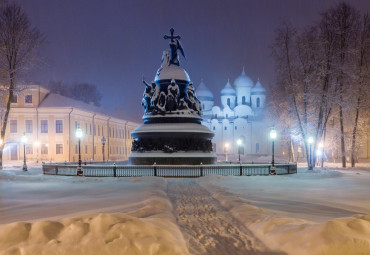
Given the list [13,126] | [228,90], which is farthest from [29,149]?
→ [228,90]

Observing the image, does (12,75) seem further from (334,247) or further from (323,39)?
(334,247)

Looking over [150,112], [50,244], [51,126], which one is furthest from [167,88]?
[51,126]

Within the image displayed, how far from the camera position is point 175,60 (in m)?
27.7

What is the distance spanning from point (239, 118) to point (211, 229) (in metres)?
71.0

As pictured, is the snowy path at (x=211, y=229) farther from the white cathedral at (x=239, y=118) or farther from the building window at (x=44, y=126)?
the white cathedral at (x=239, y=118)

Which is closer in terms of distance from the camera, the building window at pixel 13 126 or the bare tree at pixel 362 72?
the bare tree at pixel 362 72

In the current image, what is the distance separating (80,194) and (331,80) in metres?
23.6

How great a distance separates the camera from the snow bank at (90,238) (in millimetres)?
5457

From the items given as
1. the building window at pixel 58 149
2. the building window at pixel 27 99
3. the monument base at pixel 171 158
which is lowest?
the monument base at pixel 171 158

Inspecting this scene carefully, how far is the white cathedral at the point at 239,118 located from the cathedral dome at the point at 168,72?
4775 centimetres

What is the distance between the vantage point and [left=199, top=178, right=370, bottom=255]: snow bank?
5.59 m

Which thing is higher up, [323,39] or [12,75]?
[323,39]

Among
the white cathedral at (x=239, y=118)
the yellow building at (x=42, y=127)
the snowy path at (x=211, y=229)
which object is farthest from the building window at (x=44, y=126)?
the snowy path at (x=211, y=229)

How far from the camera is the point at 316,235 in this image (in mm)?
5957
